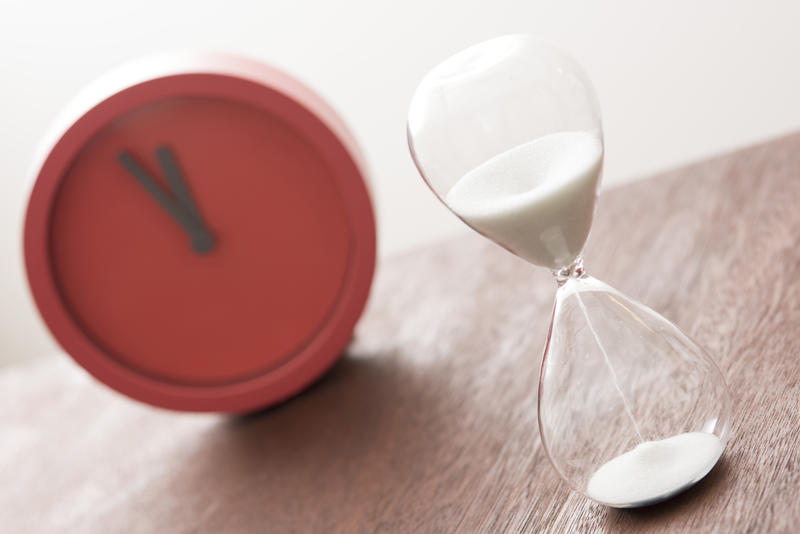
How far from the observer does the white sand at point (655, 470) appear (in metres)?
0.49

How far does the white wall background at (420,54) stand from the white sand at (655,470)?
3.16 ft

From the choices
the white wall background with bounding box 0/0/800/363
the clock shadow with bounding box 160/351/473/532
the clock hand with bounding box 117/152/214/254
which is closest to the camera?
the clock shadow with bounding box 160/351/473/532

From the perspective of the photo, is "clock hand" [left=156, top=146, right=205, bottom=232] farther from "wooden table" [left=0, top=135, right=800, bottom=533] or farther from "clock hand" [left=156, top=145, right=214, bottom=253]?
"wooden table" [left=0, top=135, right=800, bottom=533]

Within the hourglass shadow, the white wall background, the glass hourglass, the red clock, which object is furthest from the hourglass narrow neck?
the white wall background

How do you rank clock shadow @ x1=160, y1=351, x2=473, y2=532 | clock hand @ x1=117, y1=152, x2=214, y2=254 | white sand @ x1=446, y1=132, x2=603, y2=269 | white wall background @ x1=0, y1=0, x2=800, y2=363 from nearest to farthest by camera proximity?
white sand @ x1=446, y1=132, x2=603, y2=269
clock shadow @ x1=160, y1=351, x2=473, y2=532
clock hand @ x1=117, y1=152, x2=214, y2=254
white wall background @ x1=0, y1=0, x2=800, y2=363

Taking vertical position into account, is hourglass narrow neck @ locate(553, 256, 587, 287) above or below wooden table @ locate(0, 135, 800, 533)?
above

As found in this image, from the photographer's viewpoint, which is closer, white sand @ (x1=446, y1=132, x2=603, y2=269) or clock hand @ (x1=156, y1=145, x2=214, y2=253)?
white sand @ (x1=446, y1=132, x2=603, y2=269)

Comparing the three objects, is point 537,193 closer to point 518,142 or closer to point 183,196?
point 518,142

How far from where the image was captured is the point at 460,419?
71 centimetres

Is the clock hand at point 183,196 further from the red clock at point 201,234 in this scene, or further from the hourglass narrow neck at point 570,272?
the hourglass narrow neck at point 570,272

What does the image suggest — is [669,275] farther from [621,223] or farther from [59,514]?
[59,514]

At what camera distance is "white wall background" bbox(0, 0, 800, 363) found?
1389 millimetres

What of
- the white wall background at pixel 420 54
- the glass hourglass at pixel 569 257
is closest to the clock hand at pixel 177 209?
the glass hourglass at pixel 569 257

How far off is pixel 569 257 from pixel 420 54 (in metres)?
1.00
